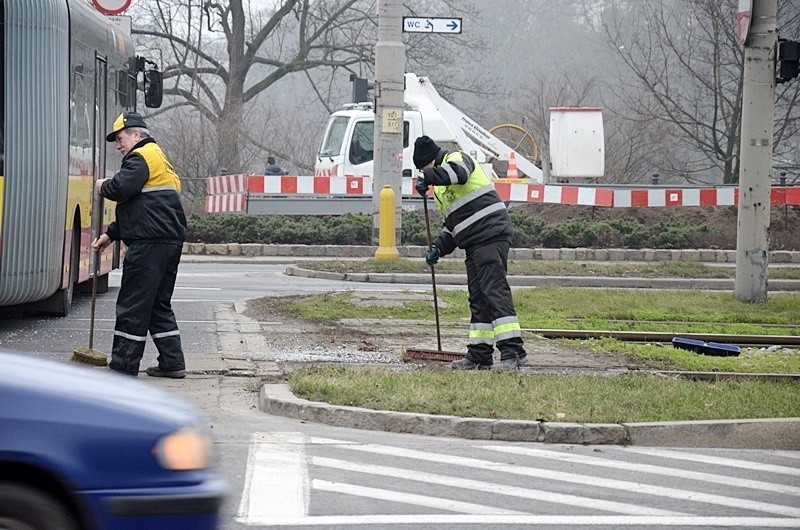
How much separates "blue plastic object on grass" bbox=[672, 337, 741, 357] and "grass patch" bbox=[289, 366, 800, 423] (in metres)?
1.98

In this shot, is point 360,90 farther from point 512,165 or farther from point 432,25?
point 432,25

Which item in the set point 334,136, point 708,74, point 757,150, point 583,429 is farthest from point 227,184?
point 583,429

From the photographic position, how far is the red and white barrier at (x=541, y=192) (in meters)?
28.3

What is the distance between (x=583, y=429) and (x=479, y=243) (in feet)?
9.41

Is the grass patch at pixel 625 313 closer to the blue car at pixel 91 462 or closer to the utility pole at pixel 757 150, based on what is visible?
the utility pole at pixel 757 150

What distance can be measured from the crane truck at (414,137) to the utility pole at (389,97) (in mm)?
6752

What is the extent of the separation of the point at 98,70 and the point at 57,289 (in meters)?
2.97

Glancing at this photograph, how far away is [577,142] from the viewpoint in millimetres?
31359

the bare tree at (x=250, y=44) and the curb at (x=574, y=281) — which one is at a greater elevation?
the bare tree at (x=250, y=44)

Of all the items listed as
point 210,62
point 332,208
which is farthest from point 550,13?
point 332,208

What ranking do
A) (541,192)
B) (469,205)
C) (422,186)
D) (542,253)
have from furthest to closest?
(541,192) → (542,253) → (422,186) → (469,205)

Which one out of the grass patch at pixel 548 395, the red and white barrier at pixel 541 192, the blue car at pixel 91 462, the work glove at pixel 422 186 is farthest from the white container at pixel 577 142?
the blue car at pixel 91 462

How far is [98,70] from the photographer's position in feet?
49.0

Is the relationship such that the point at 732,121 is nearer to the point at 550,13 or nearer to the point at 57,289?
the point at 57,289
